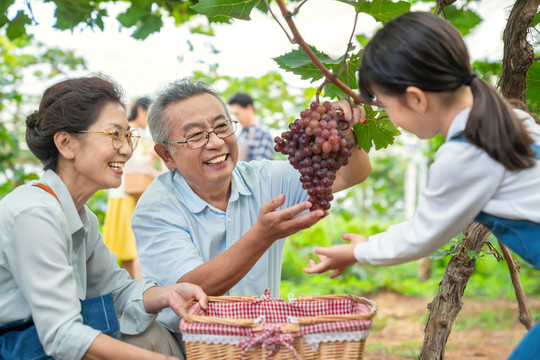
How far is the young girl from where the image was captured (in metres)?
1.48

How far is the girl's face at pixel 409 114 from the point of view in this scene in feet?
5.32

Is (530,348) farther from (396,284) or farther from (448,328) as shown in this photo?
(396,284)

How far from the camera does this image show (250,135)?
225 inches

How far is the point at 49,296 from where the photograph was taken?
5.56 ft

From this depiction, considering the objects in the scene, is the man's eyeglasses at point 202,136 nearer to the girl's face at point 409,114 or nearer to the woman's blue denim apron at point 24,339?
the woman's blue denim apron at point 24,339

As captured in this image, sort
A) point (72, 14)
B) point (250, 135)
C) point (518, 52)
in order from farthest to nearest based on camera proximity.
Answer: point (250, 135)
point (72, 14)
point (518, 52)

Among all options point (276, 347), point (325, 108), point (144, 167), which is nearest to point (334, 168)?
point (325, 108)

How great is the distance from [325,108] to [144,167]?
386cm

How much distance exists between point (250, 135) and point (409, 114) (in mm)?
4117

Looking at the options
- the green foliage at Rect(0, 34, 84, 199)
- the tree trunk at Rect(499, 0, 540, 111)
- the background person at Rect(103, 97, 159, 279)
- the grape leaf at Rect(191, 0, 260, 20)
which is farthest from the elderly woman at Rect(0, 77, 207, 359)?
the green foliage at Rect(0, 34, 84, 199)

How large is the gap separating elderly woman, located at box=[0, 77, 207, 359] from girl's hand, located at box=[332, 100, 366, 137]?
821 millimetres

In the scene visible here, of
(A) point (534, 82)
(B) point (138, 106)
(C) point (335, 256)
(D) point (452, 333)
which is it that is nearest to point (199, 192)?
(C) point (335, 256)

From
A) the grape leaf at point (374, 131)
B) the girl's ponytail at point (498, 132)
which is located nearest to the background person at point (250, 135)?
the grape leaf at point (374, 131)

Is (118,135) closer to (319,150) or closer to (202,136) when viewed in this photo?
(202,136)
